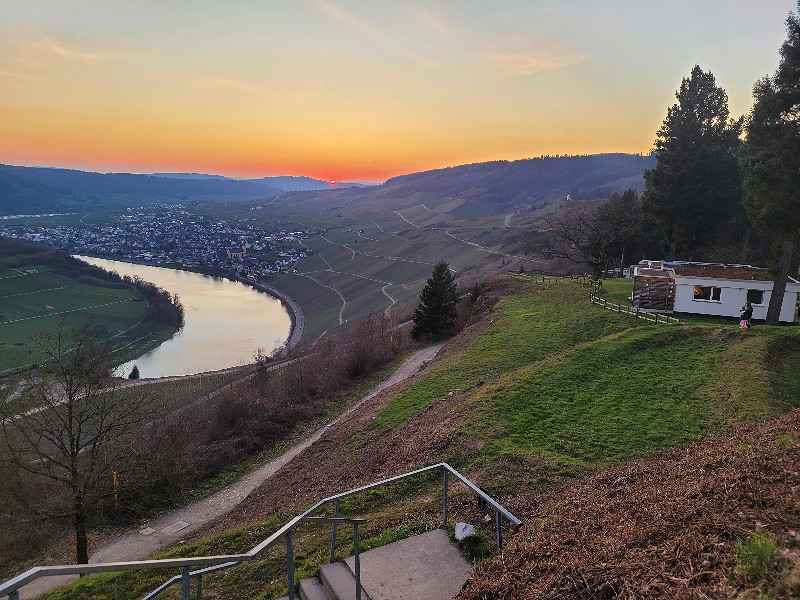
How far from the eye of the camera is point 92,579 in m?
10.8

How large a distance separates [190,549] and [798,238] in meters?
23.6

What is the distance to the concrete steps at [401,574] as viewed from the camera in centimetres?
637

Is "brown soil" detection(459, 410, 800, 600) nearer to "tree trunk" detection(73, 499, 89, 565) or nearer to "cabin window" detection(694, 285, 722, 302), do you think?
"tree trunk" detection(73, 499, 89, 565)

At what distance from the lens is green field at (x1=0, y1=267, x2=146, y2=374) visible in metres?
79.1

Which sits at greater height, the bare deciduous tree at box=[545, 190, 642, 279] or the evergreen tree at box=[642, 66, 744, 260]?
the evergreen tree at box=[642, 66, 744, 260]

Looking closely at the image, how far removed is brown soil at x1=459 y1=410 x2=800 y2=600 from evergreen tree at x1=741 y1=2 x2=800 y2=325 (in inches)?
558

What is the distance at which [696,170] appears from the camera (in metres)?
35.8

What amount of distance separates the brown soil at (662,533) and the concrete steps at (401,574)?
0.54m

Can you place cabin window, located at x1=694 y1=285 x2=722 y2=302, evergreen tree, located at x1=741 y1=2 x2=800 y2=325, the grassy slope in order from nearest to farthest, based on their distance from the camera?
the grassy slope, evergreen tree, located at x1=741 y1=2 x2=800 y2=325, cabin window, located at x1=694 y1=285 x2=722 y2=302

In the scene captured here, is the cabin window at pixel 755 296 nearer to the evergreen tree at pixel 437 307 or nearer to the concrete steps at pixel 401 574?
the evergreen tree at pixel 437 307

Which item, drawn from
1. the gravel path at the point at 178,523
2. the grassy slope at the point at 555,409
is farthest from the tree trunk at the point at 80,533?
the grassy slope at the point at 555,409

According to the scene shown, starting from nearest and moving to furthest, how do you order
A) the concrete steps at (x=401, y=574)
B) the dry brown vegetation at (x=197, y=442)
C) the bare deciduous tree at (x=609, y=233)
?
the concrete steps at (x=401, y=574)
the dry brown vegetation at (x=197, y=442)
the bare deciduous tree at (x=609, y=233)

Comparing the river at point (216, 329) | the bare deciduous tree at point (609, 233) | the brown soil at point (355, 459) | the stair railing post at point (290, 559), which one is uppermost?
the bare deciduous tree at point (609, 233)

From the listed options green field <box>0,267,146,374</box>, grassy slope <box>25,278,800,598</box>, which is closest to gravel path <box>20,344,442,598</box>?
grassy slope <box>25,278,800,598</box>
